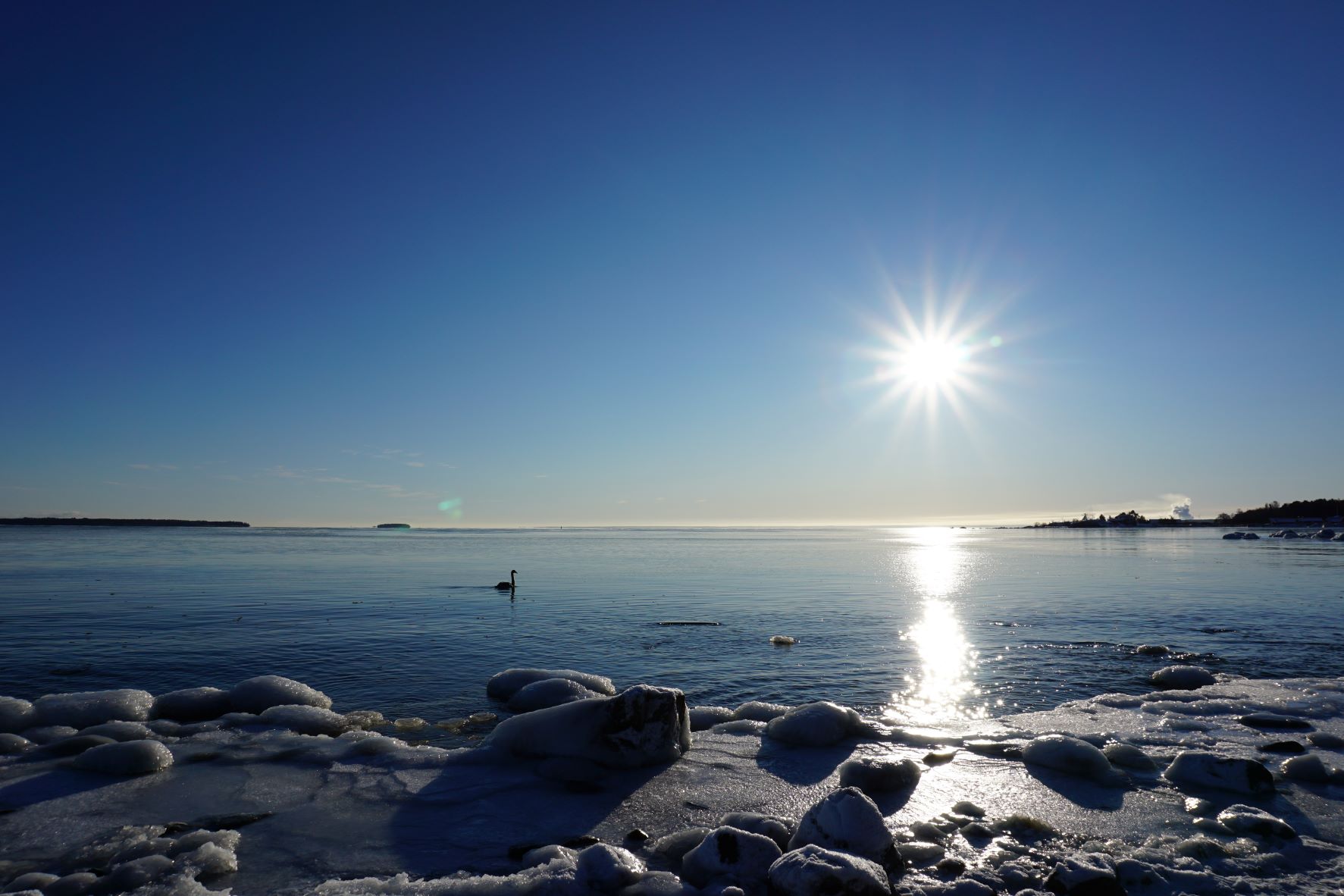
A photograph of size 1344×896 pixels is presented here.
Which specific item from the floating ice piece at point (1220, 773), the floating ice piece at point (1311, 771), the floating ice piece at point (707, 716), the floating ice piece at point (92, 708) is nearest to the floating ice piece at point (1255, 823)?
the floating ice piece at point (1220, 773)

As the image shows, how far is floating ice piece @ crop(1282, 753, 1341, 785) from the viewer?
7820mm

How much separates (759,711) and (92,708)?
1015 cm

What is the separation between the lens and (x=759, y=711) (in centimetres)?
1117

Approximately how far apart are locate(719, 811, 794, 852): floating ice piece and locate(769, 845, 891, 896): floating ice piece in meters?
0.80

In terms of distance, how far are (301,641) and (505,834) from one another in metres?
14.1

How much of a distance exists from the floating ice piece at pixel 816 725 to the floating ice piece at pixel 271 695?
7.43m

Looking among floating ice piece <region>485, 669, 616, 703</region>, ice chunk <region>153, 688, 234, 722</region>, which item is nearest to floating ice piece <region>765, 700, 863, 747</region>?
floating ice piece <region>485, 669, 616, 703</region>

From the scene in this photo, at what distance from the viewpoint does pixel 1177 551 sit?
6875 centimetres

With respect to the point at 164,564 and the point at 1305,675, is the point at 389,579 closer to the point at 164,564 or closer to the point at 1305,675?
the point at 164,564

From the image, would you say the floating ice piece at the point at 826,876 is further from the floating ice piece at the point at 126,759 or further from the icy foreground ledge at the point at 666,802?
the floating ice piece at the point at 126,759

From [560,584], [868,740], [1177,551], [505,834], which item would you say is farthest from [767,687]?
[1177,551]

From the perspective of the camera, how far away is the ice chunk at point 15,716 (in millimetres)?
9703

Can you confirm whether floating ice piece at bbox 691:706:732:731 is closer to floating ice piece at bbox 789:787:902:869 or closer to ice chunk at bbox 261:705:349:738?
floating ice piece at bbox 789:787:902:869

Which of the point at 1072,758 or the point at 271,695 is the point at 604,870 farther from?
the point at 271,695
